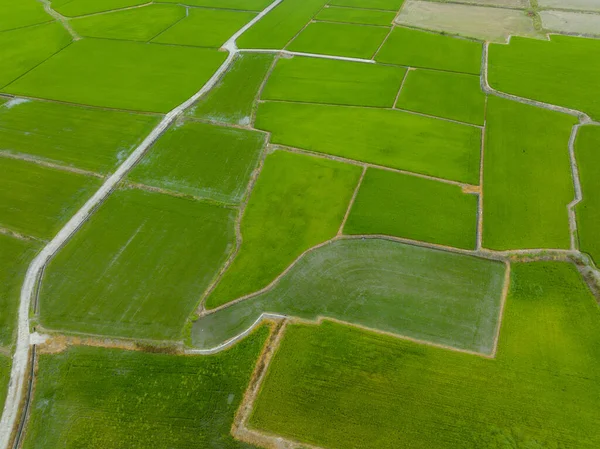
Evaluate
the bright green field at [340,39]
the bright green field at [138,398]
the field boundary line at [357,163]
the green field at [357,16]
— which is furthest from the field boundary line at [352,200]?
the green field at [357,16]

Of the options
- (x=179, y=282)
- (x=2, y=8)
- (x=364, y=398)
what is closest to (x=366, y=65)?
(x=179, y=282)

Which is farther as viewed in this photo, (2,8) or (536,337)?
(2,8)

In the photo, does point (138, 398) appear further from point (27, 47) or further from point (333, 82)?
point (27, 47)

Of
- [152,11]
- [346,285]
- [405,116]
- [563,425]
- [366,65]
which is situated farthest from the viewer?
[152,11]

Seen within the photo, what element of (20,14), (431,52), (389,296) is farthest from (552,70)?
(20,14)

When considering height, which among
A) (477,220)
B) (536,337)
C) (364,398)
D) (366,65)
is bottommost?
(364,398)

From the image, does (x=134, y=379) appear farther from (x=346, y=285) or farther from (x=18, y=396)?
(x=346, y=285)
